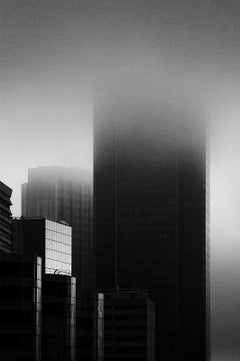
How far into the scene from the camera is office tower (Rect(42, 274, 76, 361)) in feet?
584

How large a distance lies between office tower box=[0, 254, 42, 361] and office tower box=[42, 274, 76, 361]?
16774 mm

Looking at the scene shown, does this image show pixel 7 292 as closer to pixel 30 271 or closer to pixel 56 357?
pixel 30 271

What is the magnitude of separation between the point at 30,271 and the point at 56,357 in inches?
901

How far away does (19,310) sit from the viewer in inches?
6250

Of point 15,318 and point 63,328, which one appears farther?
point 63,328

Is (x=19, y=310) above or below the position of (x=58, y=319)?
above

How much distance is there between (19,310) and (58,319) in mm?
21051

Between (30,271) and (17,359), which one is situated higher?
(30,271)

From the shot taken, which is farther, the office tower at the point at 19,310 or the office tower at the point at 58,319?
the office tower at the point at 58,319

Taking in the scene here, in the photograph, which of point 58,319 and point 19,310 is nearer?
point 19,310

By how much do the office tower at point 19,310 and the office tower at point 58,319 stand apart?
16774 millimetres

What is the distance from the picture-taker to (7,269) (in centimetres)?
15950

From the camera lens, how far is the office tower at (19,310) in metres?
158

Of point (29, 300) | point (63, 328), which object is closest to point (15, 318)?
point (29, 300)
